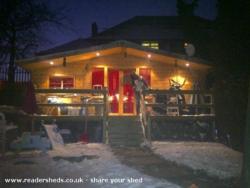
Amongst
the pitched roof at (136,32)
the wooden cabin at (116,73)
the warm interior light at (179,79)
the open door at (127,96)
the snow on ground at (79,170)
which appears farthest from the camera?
the pitched roof at (136,32)

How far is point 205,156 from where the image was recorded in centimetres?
987

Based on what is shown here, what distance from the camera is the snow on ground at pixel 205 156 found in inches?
328

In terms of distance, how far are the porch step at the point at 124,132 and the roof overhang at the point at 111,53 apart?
3.87 m

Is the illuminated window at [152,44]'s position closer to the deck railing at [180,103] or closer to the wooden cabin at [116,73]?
the wooden cabin at [116,73]

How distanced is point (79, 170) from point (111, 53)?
9.77 m

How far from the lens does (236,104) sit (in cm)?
1368

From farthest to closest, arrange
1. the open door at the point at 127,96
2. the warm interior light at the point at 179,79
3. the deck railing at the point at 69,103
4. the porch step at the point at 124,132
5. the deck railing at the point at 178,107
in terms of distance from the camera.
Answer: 1. the open door at the point at 127,96
2. the warm interior light at the point at 179,79
3. the deck railing at the point at 69,103
4. the deck railing at the point at 178,107
5. the porch step at the point at 124,132

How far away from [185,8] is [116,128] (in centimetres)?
1878

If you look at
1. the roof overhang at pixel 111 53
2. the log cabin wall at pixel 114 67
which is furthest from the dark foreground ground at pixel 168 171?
the log cabin wall at pixel 114 67

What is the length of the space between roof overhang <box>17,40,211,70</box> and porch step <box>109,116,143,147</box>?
3.87 metres

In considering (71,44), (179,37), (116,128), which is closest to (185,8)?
(179,37)

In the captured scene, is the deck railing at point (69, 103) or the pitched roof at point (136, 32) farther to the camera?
the pitched roof at point (136, 32)

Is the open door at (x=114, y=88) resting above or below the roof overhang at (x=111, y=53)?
below

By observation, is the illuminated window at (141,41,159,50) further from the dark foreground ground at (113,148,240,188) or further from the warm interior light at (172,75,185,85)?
the dark foreground ground at (113,148,240,188)
